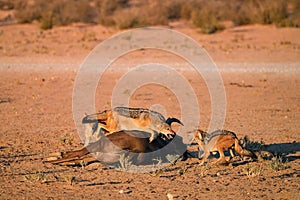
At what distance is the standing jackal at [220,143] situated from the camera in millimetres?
8117

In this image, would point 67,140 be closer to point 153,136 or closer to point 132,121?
point 132,121

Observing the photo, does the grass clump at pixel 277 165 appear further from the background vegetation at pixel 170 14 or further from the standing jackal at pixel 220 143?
the background vegetation at pixel 170 14

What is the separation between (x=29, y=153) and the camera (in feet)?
29.2

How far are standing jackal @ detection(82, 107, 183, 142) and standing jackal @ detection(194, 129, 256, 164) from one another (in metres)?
0.48

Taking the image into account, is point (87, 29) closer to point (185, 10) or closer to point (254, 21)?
point (185, 10)

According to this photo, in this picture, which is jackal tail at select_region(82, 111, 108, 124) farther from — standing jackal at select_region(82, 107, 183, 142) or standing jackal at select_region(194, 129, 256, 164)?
standing jackal at select_region(194, 129, 256, 164)

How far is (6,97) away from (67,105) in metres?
1.84

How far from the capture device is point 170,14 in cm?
3431

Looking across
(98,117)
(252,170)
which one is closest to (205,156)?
(252,170)

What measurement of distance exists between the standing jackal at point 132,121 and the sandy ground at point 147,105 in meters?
0.60

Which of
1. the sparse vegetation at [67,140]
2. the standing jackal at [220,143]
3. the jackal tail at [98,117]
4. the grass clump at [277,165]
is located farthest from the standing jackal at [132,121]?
the grass clump at [277,165]

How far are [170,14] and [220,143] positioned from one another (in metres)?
26.8

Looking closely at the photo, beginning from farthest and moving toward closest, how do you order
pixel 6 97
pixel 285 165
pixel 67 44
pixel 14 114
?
pixel 67 44 → pixel 6 97 → pixel 14 114 → pixel 285 165

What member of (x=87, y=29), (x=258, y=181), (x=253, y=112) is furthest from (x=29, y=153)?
(x=87, y=29)
